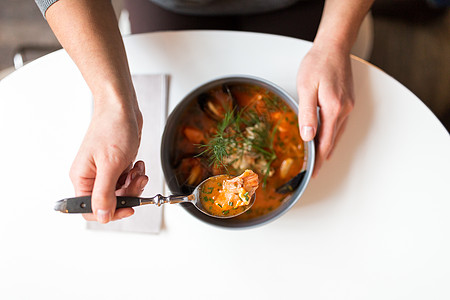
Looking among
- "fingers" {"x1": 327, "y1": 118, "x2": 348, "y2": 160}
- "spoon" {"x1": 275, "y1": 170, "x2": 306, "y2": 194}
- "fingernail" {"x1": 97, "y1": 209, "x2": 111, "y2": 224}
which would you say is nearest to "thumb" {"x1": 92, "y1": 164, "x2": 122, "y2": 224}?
"fingernail" {"x1": 97, "y1": 209, "x2": 111, "y2": 224}

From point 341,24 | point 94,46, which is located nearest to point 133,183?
point 94,46

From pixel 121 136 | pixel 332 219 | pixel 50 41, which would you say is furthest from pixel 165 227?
pixel 50 41

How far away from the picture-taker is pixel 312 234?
718 millimetres

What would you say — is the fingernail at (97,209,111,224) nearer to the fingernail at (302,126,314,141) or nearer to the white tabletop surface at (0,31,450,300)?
the white tabletop surface at (0,31,450,300)

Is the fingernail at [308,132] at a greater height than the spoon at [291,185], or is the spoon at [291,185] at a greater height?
the fingernail at [308,132]

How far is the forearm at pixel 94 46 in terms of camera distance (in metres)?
0.62

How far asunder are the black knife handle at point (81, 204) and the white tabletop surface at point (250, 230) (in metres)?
0.17

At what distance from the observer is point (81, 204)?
1.85 ft

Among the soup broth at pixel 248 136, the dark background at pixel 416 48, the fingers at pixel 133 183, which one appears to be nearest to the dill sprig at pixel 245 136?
the soup broth at pixel 248 136

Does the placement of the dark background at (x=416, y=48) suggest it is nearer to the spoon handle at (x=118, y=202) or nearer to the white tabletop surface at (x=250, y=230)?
the white tabletop surface at (x=250, y=230)

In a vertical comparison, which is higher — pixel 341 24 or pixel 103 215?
pixel 341 24

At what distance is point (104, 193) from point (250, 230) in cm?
31

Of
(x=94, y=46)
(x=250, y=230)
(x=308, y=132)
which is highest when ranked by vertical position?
(x=94, y=46)

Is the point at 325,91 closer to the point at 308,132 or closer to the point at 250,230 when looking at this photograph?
the point at 308,132
